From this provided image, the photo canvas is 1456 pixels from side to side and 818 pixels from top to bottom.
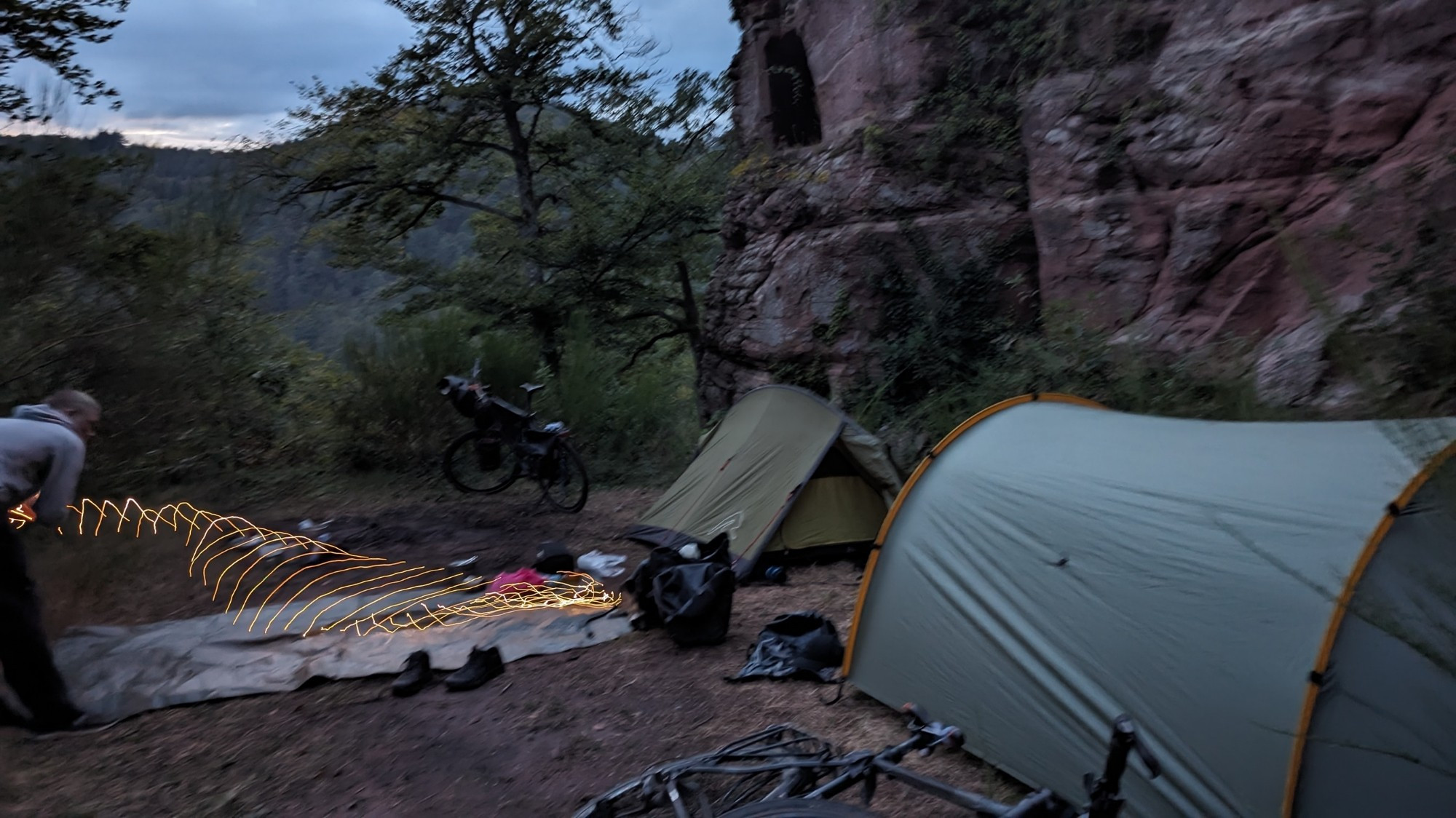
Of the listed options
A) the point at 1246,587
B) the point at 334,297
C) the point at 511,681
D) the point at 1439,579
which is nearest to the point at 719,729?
the point at 511,681

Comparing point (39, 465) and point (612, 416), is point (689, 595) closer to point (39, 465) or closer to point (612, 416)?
point (39, 465)

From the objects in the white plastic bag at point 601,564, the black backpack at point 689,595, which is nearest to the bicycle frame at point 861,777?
the black backpack at point 689,595

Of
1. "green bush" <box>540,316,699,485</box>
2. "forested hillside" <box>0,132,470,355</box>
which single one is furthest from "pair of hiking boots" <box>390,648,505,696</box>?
"forested hillside" <box>0,132,470,355</box>

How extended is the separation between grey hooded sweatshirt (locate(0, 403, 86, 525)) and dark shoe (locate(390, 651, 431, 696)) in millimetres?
1571

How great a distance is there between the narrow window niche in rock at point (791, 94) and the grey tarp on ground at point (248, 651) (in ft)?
26.5

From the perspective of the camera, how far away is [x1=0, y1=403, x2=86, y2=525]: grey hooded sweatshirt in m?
3.79

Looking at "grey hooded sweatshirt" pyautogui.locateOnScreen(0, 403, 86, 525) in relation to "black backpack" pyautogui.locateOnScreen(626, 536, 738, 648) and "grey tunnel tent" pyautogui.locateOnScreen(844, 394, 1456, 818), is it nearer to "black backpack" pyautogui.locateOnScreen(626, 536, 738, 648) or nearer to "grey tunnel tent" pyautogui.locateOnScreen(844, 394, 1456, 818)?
"black backpack" pyautogui.locateOnScreen(626, 536, 738, 648)

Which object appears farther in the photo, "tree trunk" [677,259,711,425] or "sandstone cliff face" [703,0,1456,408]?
"tree trunk" [677,259,711,425]

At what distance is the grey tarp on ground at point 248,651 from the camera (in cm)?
441

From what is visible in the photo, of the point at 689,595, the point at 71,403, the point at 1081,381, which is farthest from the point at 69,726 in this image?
the point at 1081,381

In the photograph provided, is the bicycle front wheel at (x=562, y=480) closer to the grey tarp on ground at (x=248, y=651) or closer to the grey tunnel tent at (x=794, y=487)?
the grey tunnel tent at (x=794, y=487)

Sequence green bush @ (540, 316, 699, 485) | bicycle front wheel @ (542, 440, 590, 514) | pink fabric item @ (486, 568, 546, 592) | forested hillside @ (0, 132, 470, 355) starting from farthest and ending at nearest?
green bush @ (540, 316, 699, 485), bicycle front wheel @ (542, 440, 590, 514), forested hillside @ (0, 132, 470, 355), pink fabric item @ (486, 568, 546, 592)

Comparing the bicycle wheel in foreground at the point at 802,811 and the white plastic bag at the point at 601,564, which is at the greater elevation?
the bicycle wheel in foreground at the point at 802,811

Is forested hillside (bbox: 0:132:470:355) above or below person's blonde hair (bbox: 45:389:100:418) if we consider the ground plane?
above
